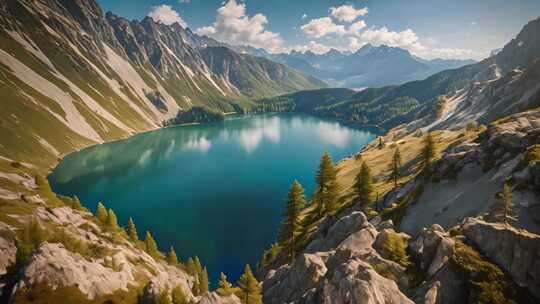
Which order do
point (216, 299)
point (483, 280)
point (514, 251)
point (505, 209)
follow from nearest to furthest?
point (483, 280) < point (514, 251) < point (505, 209) < point (216, 299)

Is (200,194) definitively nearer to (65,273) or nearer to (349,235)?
(65,273)

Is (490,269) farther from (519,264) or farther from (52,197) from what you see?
(52,197)

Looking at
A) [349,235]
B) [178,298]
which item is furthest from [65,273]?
[349,235]

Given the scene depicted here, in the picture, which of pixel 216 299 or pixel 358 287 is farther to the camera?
pixel 216 299

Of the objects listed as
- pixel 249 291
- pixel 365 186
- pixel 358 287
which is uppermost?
pixel 358 287

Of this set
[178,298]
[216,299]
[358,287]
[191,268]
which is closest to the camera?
[358,287]

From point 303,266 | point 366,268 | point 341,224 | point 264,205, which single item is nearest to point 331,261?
point 303,266

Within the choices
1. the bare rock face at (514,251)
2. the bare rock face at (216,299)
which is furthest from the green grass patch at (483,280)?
the bare rock face at (216,299)

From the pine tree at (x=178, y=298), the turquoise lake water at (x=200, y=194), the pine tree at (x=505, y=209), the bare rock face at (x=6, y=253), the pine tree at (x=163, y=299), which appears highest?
the pine tree at (x=505, y=209)

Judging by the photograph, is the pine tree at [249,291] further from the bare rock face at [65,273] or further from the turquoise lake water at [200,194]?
the turquoise lake water at [200,194]
